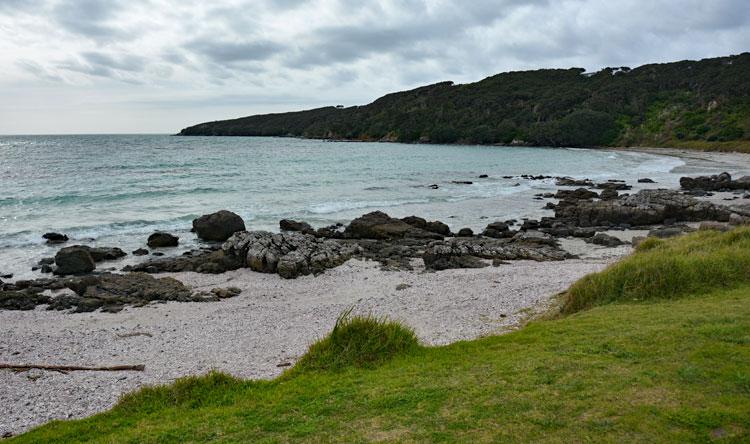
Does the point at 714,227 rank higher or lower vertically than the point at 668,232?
higher

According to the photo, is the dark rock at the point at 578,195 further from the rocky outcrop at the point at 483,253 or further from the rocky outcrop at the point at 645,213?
the rocky outcrop at the point at 483,253

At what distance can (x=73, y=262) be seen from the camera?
72.8 feet

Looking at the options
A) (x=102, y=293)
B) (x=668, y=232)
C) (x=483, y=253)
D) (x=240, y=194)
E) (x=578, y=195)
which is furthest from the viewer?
(x=240, y=194)

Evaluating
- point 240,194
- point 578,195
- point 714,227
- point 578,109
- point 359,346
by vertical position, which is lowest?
point 240,194

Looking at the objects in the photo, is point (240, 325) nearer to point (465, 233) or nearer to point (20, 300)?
point (20, 300)

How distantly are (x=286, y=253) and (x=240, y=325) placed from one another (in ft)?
25.1

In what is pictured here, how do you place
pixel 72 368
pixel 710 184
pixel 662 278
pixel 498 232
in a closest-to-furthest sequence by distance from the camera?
pixel 72 368, pixel 662 278, pixel 498 232, pixel 710 184

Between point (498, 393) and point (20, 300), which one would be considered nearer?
point (498, 393)

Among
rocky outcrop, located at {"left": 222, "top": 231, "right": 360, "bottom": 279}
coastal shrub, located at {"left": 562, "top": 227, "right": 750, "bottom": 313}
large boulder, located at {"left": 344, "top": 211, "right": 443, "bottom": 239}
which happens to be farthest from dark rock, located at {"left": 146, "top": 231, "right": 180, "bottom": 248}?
coastal shrub, located at {"left": 562, "top": 227, "right": 750, "bottom": 313}

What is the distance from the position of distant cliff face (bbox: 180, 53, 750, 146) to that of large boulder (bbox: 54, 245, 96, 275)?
312 ft

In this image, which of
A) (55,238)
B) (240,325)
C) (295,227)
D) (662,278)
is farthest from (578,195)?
(55,238)

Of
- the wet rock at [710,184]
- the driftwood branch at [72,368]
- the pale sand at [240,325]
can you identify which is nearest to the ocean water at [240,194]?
the wet rock at [710,184]

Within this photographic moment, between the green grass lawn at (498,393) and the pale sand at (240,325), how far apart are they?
2.25 m

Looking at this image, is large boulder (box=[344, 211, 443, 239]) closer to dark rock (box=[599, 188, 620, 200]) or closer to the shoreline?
the shoreline
